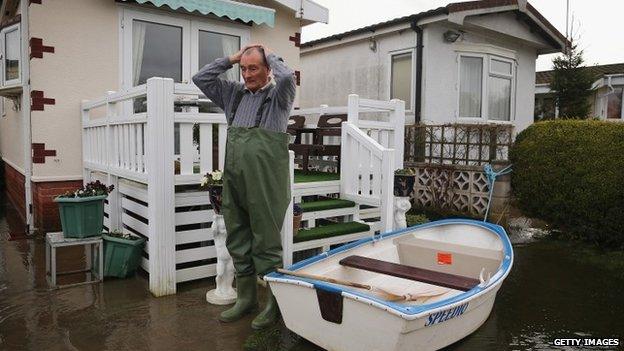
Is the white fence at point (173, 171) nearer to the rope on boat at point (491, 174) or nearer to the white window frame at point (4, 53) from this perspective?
the white window frame at point (4, 53)

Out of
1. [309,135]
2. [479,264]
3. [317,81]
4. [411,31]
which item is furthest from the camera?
[317,81]

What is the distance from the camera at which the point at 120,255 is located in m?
4.61

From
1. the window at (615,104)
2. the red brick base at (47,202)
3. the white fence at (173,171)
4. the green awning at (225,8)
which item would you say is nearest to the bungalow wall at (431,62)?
the green awning at (225,8)

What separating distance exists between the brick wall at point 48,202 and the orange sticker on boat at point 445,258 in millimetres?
4904

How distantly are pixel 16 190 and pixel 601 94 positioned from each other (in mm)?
19124

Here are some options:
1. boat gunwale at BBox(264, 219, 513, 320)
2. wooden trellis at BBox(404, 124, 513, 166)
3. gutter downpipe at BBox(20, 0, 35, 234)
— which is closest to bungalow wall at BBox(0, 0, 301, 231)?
gutter downpipe at BBox(20, 0, 35, 234)

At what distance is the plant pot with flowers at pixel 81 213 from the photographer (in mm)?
4426

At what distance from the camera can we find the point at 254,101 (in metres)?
3.43

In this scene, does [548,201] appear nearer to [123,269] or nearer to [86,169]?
[123,269]

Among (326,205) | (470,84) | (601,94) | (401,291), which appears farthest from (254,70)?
(601,94)

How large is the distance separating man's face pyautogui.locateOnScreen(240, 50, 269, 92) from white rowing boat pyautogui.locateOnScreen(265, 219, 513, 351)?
1330 mm

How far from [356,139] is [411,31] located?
241 inches

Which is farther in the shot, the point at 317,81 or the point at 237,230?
the point at 317,81

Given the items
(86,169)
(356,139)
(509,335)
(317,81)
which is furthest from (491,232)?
(317,81)
